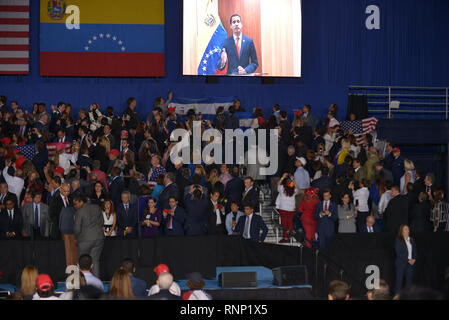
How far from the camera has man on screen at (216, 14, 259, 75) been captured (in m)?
24.4

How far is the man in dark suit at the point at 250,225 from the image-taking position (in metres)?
14.4

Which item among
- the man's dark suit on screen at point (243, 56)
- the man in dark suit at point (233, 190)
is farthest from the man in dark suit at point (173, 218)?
the man's dark suit on screen at point (243, 56)

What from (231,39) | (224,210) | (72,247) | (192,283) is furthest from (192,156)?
(231,39)

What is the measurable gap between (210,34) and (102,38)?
3.48 metres

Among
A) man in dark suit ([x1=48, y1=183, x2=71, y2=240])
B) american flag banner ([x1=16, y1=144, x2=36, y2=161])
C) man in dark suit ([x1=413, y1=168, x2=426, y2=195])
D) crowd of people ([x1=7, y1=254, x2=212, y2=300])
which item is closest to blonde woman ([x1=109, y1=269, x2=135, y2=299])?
crowd of people ([x1=7, y1=254, x2=212, y2=300])

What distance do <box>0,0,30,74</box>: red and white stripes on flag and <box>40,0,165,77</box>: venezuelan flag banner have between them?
51 centimetres

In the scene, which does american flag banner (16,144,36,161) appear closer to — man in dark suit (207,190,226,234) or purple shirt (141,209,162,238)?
purple shirt (141,209,162,238)

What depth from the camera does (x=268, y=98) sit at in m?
23.5

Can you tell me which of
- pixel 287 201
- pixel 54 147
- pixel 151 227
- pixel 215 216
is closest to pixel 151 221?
pixel 151 227

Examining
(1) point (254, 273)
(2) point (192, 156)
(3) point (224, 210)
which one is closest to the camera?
(1) point (254, 273)

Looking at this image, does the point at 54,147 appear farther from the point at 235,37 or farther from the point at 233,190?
the point at 235,37

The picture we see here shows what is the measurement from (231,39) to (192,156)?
28.7 ft

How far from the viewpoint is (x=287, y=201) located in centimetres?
1527

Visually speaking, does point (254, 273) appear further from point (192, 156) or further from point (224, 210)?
point (192, 156)
